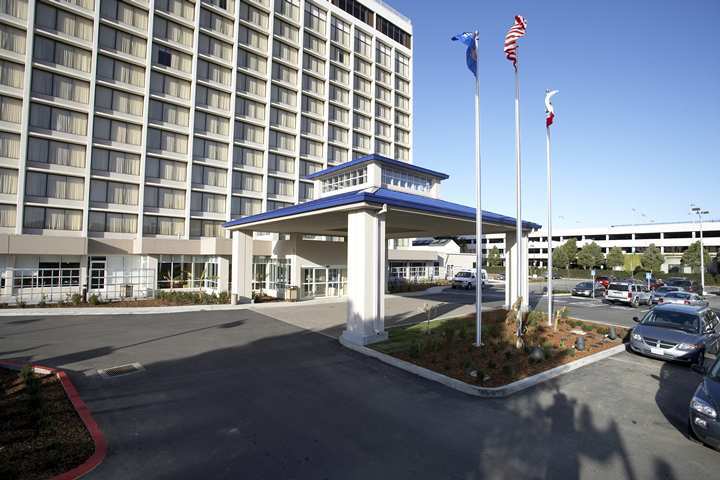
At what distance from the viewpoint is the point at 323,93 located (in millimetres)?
47125

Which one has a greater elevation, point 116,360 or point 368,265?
point 368,265

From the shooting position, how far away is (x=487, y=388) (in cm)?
872

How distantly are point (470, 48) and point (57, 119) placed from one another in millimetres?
32025

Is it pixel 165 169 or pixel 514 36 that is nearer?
pixel 514 36

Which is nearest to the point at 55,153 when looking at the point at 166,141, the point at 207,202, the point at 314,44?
the point at 166,141

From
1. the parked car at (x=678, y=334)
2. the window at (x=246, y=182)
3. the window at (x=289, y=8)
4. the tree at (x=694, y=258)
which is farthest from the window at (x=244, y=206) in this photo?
the tree at (x=694, y=258)

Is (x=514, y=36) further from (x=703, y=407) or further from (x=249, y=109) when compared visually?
(x=249, y=109)

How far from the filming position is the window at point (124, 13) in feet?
106

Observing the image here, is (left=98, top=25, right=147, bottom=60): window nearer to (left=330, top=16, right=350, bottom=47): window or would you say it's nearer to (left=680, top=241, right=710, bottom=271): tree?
(left=330, top=16, right=350, bottom=47): window

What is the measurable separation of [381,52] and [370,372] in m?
53.3

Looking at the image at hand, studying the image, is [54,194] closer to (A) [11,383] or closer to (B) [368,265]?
(A) [11,383]

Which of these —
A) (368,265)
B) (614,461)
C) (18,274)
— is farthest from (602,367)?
(18,274)

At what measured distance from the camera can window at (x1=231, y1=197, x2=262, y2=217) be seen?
38.7 m

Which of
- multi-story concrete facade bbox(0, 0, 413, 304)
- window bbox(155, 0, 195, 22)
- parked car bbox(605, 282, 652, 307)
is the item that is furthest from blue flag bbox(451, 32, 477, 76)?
window bbox(155, 0, 195, 22)
